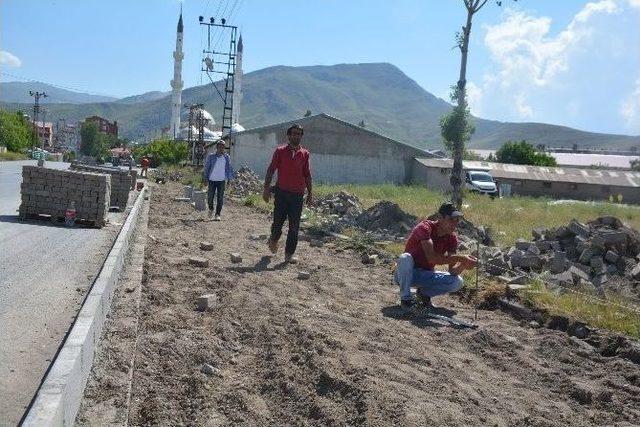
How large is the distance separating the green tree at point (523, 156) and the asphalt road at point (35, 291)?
6590 centimetres

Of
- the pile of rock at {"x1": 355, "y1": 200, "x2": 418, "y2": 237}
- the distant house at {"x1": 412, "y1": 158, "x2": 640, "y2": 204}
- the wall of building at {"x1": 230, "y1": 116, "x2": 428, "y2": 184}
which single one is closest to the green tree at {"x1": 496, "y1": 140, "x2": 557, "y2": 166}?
the distant house at {"x1": 412, "y1": 158, "x2": 640, "y2": 204}

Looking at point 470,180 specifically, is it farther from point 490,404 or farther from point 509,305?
point 490,404

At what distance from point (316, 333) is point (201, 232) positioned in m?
7.64

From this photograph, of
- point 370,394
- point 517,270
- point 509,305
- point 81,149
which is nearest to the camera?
point 370,394

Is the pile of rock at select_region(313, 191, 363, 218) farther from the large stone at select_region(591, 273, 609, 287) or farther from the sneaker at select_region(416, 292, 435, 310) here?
the sneaker at select_region(416, 292, 435, 310)

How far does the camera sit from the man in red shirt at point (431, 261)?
7108mm

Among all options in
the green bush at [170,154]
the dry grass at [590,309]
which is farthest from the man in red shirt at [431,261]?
the green bush at [170,154]

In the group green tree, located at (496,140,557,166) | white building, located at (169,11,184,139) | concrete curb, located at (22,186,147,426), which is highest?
white building, located at (169,11,184,139)

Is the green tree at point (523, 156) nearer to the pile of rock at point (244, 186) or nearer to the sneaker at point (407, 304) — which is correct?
the pile of rock at point (244, 186)

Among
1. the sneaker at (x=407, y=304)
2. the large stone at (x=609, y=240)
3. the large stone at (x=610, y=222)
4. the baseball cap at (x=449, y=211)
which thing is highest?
the baseball cap at (x=449, y=211)

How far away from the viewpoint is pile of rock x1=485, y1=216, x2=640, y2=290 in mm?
10055

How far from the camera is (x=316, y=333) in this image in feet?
18.2

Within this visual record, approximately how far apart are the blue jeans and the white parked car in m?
33.5

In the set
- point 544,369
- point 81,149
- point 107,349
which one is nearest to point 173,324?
point 107,349
